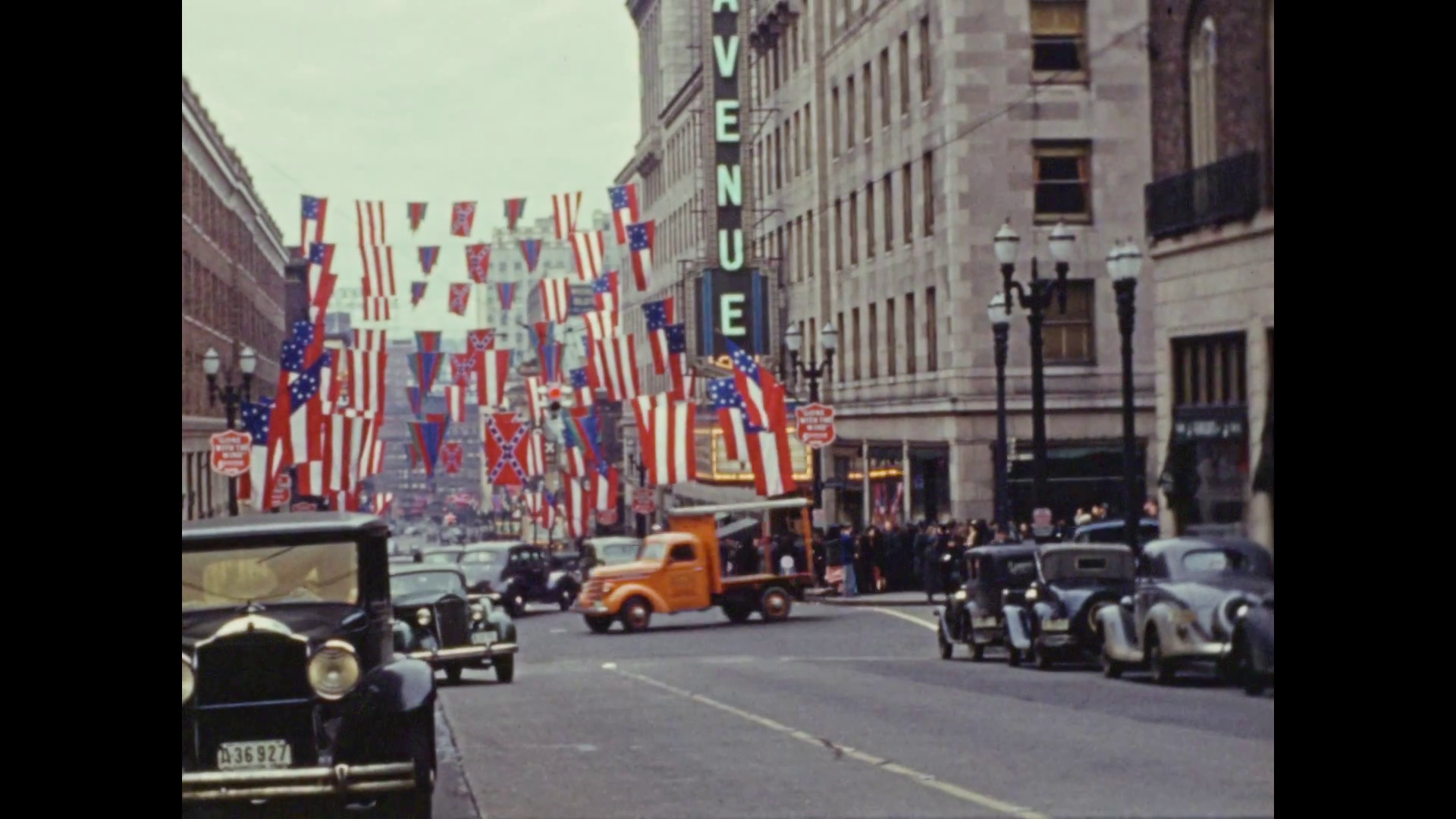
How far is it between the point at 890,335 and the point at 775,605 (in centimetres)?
2499

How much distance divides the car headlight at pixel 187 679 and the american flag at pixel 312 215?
225 cm

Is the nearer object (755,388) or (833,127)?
(833,127)

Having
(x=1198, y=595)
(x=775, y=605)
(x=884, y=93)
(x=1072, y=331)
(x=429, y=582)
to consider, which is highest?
(x=884, y=93)

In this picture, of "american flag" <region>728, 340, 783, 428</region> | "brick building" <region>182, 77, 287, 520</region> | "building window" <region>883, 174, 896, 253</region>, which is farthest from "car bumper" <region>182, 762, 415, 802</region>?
"american flag" <region>728, 340, 783, 428</region>

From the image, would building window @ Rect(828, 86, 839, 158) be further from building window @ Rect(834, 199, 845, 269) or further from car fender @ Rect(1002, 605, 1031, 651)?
car fender @ Rect(1002, 605, 1031, 651)

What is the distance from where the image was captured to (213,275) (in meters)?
11.4

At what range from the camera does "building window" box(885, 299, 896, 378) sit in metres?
12.0

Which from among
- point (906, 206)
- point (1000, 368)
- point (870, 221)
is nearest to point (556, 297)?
point (870, 221)

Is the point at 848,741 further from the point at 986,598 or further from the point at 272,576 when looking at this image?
the point at 986,598

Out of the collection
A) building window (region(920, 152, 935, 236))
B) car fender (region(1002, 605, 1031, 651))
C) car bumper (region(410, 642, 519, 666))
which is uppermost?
building window (region(920, 152, 935, 236))

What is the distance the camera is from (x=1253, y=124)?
6.50 meters

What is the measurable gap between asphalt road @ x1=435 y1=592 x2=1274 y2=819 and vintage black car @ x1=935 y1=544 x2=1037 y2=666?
1.12 feet
